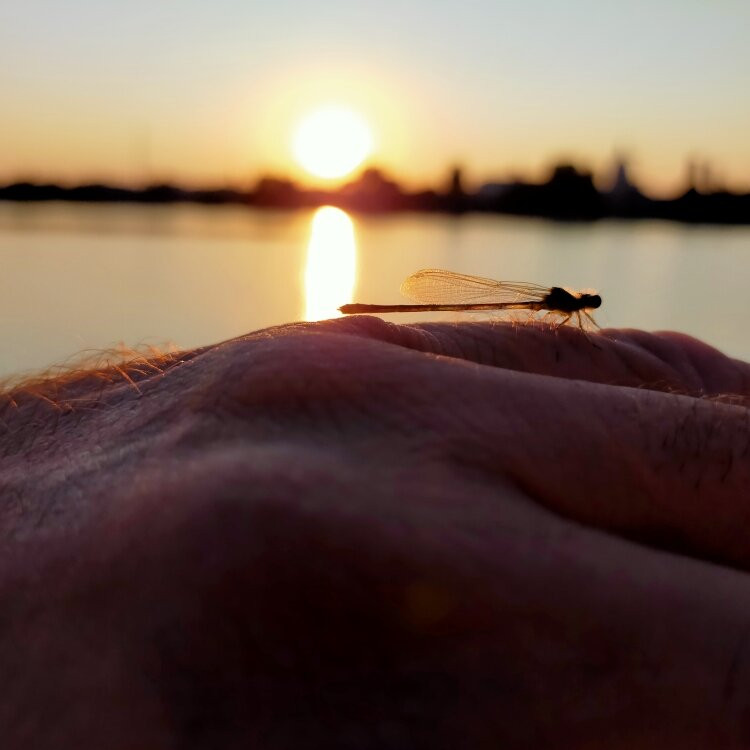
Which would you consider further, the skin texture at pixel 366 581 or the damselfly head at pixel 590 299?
the damselfly head at pixel 590 299

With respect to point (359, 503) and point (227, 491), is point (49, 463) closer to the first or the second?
point (227, 491)

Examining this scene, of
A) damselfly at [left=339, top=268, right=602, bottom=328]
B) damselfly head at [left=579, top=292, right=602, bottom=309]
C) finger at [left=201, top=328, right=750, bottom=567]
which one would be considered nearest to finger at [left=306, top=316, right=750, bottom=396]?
finger at [left=201, top=328, right=750, bottom=567]

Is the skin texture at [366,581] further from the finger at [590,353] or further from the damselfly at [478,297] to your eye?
the damselfly at [478,297]

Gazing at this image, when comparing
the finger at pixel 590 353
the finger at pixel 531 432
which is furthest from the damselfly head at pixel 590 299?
the finger at pixel 531 432

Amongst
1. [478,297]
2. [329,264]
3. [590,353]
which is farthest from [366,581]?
[329,264]

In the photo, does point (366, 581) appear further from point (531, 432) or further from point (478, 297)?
point (478, 297)

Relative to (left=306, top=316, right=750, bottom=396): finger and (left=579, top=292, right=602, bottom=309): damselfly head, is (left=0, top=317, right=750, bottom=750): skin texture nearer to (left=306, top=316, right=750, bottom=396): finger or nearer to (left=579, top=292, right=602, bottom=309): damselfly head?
(left=306, top=316, right=750, bottom=396): finger

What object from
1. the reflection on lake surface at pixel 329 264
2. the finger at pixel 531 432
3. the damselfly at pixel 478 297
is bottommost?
the reflection on lake surface at pixel 329 264
